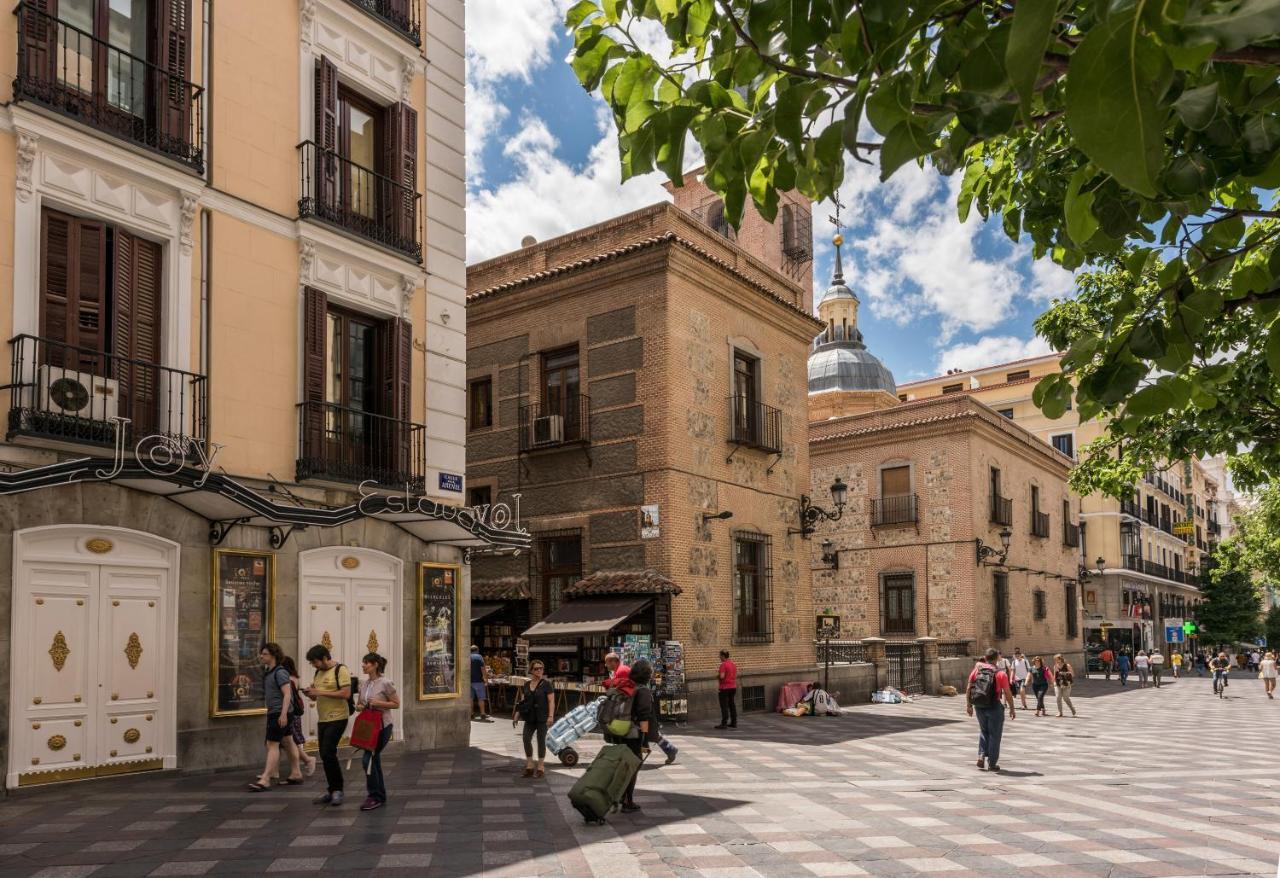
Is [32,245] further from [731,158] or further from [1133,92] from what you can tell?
[1133,92]

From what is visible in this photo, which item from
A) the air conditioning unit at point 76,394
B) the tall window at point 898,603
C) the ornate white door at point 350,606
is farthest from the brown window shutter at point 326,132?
the tall window at point 898,603

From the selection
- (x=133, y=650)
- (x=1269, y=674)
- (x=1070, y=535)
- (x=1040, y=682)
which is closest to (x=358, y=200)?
(x=133, y=650)

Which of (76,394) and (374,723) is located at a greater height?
(76,394)

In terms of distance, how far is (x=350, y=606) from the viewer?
15.1 meters

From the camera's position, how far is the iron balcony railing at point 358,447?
14484 mm

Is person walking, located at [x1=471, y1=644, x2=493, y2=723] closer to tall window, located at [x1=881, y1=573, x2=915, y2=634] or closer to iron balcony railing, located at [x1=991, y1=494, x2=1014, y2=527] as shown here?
tall window, located at [x1=881, y1=573, x2=915, y2=634]

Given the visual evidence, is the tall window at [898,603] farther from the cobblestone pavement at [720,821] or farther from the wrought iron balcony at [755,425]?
the cobblestone pavement at [720,821]

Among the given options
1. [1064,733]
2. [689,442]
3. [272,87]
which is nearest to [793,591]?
[689,442]

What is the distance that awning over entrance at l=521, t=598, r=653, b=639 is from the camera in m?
20.2

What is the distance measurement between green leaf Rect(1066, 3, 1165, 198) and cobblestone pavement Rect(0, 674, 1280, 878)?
779 cm

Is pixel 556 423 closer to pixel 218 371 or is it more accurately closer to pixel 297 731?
pixel 218 371

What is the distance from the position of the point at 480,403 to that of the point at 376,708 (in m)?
15.0

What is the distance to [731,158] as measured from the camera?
3.46 meters

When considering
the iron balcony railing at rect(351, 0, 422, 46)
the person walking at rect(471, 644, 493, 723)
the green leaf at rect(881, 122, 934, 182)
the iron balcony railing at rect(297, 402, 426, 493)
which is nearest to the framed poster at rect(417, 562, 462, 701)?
the iron balcony railing at rect(297, 402, 426, 493)
